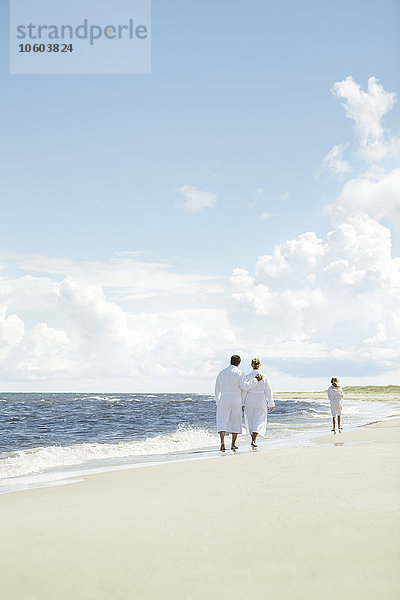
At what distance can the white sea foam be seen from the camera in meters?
13.0

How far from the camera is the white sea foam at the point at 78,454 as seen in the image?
42.6 ft

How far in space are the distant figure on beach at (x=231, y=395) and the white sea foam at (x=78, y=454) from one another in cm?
308

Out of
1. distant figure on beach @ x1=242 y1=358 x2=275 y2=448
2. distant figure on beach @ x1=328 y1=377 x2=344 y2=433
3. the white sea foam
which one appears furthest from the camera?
distant figure on beach @ x1=328 y1=377 x2=344 y2=433

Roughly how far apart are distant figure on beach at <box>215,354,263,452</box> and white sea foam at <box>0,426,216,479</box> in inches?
121

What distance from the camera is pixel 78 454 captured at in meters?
15.3

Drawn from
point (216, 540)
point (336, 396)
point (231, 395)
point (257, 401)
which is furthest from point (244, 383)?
point (216, 540)

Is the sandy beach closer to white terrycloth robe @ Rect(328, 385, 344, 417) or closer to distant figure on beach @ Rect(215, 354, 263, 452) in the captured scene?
distant figure on beach @ Rect(215, 354, 263, 452)

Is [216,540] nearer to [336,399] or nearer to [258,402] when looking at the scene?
[258,402]

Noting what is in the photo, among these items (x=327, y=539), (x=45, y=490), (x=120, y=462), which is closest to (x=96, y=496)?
(x=45, y=490)

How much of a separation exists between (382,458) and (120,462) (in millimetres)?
7006

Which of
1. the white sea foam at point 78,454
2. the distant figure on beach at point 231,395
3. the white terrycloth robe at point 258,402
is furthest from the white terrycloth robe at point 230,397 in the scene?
the white sea foam at point 78,454

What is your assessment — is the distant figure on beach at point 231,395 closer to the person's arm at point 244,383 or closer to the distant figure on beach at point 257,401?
the person's arm at point 244,383

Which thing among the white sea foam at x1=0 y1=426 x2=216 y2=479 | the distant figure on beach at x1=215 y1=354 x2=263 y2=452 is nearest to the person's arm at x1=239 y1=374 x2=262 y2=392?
the distant figure on beach at x1=215 y1=354 x2=263 y2=452

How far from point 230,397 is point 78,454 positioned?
516 cm
